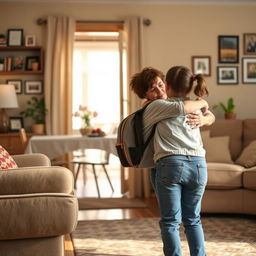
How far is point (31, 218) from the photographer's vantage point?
2.83 meters

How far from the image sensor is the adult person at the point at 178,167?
8.90ft

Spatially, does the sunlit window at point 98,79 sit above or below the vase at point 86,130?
above

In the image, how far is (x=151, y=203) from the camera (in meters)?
6.26

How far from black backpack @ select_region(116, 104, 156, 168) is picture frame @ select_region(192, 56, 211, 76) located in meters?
4.28

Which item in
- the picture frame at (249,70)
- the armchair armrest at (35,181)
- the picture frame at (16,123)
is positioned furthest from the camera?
the picture frame at (249,70)

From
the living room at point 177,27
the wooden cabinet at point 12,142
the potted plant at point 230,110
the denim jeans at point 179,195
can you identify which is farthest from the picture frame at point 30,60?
the denim jeans at point 179,195

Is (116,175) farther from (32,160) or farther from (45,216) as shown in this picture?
(45,216)

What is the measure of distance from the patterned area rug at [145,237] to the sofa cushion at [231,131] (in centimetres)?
112

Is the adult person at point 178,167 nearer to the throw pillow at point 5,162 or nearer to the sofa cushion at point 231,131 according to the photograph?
the throw pillow at point 5,162

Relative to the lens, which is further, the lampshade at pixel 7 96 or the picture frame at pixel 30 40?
the picture frame at pixel 30 40

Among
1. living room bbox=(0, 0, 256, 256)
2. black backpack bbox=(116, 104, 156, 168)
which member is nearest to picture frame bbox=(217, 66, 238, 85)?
living room bbox=(0, 0, 256, 256)

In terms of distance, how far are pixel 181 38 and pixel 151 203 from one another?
87.7 inches

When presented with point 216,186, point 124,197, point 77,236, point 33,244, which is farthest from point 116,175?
point 33,244

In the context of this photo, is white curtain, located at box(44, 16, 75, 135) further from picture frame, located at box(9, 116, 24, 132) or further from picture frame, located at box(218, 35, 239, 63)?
picture frame, located at box(218, 35, 239, 63)
